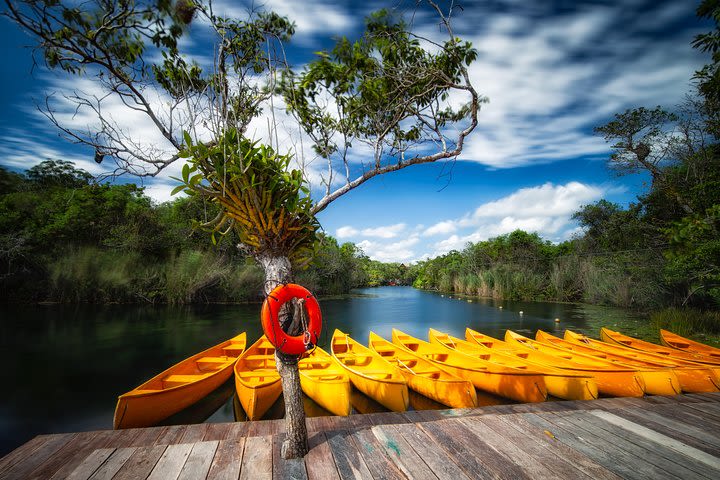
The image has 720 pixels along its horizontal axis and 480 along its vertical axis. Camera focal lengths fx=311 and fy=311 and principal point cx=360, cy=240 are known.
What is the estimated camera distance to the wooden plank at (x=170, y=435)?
2.93 m

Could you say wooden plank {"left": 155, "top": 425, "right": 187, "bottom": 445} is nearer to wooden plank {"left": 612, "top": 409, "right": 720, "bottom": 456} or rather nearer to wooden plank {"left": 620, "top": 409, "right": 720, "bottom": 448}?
wooden plank {"left": 612, "top": 409, "right": 720, "bottom": 456}

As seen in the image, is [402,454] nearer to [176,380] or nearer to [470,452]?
[470,452]

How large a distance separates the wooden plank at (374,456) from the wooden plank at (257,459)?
0.71 metres

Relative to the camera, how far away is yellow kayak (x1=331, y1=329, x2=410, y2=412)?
4484 mm

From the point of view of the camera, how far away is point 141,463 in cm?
239

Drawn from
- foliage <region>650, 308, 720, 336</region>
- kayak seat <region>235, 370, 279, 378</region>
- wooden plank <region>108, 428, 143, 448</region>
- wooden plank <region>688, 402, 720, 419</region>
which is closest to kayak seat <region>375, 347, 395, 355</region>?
kayak seat <region>235, 370, 279, 378</region>

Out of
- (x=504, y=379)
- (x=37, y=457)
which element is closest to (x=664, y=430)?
(x=504, y=379)

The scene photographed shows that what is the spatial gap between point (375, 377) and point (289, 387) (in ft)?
8.29

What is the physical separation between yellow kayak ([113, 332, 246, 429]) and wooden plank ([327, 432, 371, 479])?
288cm

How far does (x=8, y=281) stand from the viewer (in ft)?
55.7

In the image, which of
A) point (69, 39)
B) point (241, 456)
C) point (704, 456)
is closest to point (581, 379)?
point (704, 456)

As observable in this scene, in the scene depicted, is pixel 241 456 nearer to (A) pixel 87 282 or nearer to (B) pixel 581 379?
(B) pixel 581 379

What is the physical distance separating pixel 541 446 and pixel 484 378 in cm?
260

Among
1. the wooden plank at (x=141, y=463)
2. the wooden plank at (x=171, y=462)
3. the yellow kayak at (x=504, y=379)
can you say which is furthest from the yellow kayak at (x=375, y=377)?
the wooden plank at (x=141, y=463)
